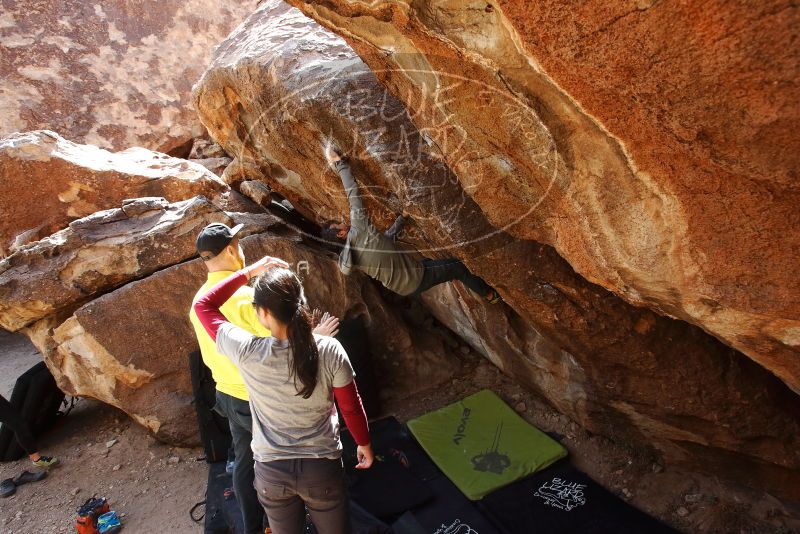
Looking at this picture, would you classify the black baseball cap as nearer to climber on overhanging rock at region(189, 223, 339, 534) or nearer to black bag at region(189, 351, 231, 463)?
climber on overhanging rock at region(189, 223, 339, 534)

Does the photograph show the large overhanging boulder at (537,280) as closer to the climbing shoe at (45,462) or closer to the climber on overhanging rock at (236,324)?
the climber on overhanging rock at (236,324)

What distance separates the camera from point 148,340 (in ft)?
13.9

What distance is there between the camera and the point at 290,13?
393 centimetres

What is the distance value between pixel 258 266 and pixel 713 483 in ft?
9.45

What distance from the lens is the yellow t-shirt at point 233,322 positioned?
2.42 metres

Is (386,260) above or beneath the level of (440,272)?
above

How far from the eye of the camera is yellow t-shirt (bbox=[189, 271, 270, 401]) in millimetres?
2420

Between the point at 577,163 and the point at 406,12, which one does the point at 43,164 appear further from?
the point at 577,163

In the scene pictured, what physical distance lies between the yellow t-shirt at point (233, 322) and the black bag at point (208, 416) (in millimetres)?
1461

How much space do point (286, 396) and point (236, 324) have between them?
2.02 ft

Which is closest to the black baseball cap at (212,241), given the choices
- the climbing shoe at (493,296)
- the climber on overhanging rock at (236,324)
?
the climber on overhanging rock at (236,324)

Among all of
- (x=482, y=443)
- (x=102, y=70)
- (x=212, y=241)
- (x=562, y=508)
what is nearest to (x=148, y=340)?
(x=212, y=241)

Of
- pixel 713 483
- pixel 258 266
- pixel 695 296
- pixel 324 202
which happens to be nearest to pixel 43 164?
pixel 324 202

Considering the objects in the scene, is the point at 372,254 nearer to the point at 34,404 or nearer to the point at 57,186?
the point at 34,404
